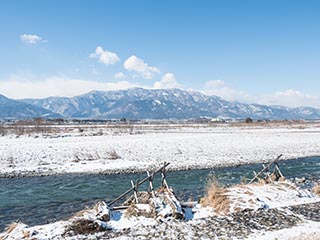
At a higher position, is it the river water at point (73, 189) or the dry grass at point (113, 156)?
the dry grass at point (113, 156)

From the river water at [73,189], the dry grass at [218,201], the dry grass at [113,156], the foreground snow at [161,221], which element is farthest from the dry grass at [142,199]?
the dry grass at [113,156]

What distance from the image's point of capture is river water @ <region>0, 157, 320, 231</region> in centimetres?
1342

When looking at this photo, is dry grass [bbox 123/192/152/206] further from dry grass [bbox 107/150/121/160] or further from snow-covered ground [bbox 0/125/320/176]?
dry grass [bbox 107/150/121/160]

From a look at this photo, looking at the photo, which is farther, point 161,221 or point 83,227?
point 161,221

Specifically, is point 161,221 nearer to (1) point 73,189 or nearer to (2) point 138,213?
(2) point 138,213

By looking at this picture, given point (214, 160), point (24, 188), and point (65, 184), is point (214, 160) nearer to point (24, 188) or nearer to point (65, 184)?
point (65, 184)

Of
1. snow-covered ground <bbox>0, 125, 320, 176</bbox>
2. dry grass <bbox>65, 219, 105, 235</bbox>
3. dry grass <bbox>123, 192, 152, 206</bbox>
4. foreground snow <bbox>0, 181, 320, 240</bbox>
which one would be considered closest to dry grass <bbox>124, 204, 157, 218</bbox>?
foreground snow <bbox>0, 181, 320, 240</bbox>

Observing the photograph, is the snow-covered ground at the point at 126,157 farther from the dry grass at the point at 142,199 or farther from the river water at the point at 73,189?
the dry grass at the point at 142,199

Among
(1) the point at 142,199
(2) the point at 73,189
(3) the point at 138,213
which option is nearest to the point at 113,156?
(2) the point at 73,189

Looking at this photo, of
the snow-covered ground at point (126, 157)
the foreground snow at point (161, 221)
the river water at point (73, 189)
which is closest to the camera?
the foreground snow at point (161, 221)

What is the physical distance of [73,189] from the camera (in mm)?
17984

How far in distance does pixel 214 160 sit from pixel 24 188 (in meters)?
16.9

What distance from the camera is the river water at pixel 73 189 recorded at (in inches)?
528

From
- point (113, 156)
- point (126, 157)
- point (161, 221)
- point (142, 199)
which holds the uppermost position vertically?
point (142, 199)
